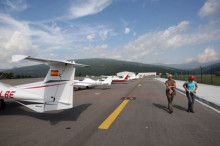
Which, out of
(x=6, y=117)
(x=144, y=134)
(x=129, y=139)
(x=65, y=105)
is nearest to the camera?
(x=129, y=139)

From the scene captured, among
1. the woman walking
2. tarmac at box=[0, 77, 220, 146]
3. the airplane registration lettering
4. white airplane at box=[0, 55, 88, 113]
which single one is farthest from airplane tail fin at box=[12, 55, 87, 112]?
the woman walking

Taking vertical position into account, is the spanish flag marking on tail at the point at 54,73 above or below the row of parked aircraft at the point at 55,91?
above

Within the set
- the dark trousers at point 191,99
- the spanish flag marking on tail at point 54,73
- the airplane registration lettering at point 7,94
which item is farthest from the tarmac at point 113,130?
the spanish flag marking on tail at point 54,73

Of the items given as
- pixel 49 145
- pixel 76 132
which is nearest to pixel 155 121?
pixel 76 132

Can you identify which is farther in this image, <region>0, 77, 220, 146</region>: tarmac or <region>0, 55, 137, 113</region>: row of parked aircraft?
<region>0, 55, 137, 113</region>: row of parked aircraft

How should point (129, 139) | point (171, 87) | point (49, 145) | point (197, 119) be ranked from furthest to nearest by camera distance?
point (171, 87) < point (197, 119) < point (129, 139) < point (49, 145)

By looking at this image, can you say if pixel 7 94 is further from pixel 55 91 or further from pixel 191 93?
pixel 191 93

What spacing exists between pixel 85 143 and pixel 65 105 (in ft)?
5.85

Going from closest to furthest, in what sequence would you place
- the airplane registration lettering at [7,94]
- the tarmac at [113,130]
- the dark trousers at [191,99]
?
the tarmac at [113,130] → the airplane registration lettering at [7,94] → the dark trousers at [191,99]

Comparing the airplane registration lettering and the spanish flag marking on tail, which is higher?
the spanish flag marking on tail

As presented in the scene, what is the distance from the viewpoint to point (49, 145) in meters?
3.62

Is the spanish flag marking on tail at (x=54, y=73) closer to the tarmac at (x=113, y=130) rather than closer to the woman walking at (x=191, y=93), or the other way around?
the tarmac at (x=113, y=130)

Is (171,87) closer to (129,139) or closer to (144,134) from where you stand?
(144,134)

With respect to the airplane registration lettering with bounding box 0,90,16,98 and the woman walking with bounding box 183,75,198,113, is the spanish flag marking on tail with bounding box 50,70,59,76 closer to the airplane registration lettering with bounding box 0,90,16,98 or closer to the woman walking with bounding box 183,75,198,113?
the airplane registration lettering with bounding box 0,90,16,98
